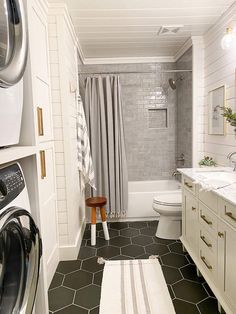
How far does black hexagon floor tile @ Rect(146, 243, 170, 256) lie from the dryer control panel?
197cm

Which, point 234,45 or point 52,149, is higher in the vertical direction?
point 234,45

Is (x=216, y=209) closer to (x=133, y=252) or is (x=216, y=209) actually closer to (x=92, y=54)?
(x=133, y=252)

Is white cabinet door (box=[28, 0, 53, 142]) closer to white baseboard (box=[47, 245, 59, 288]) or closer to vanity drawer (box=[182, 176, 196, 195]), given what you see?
white baseboard (box=[47, 245, 59, 288])

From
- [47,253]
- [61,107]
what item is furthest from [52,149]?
[47,253]

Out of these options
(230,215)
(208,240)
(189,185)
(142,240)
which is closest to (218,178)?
(189,185)

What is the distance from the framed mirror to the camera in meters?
2.55

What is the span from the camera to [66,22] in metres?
2.31

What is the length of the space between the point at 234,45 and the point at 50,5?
1.71 m

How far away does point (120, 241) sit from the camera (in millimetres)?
2838

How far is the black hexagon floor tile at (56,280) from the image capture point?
205 cm

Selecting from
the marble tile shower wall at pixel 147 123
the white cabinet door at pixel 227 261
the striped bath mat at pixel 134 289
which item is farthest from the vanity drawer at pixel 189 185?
the marble tile shower wall at pixel 147 123

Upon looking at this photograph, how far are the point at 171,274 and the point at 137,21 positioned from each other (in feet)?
8.08

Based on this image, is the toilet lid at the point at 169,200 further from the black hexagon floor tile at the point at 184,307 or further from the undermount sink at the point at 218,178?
the black hexagon floor tile at the point at 184,307

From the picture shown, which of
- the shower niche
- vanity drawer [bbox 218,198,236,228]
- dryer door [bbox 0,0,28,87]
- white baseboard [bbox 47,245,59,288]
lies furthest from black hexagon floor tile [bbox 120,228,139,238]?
dryer door [bbox 0,0,28,87]
